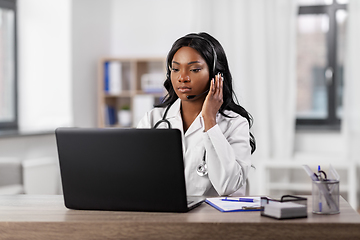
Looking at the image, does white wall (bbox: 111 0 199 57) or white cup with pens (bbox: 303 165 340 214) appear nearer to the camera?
white cup with pens (bbox: 303 165 340 214)

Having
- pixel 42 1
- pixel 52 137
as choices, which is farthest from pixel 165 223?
pixel 42 1

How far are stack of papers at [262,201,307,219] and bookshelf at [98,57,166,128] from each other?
329cm

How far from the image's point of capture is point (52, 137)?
4176 millimetres

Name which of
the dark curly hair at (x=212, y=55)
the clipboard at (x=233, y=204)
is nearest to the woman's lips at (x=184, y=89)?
the dark curly hair at (x=212, y=55)

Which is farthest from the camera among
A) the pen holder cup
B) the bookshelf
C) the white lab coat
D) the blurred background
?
the bookshelf

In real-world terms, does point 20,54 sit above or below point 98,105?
above

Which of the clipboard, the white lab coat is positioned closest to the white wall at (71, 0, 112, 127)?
the white lab coat

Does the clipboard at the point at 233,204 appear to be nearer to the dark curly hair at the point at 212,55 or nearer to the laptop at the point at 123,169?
the laptop at the point at 123,169

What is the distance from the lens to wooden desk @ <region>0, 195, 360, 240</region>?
115 cm

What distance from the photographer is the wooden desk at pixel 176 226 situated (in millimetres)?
1147

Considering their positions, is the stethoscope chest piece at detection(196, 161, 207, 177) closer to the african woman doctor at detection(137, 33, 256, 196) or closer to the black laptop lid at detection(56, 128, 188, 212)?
the african woman doctor at detection(137, 33, 256, 196)

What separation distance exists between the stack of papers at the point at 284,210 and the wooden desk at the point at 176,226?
19 mm

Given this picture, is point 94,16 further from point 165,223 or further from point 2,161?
point 165,223

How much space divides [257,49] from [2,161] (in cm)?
243
